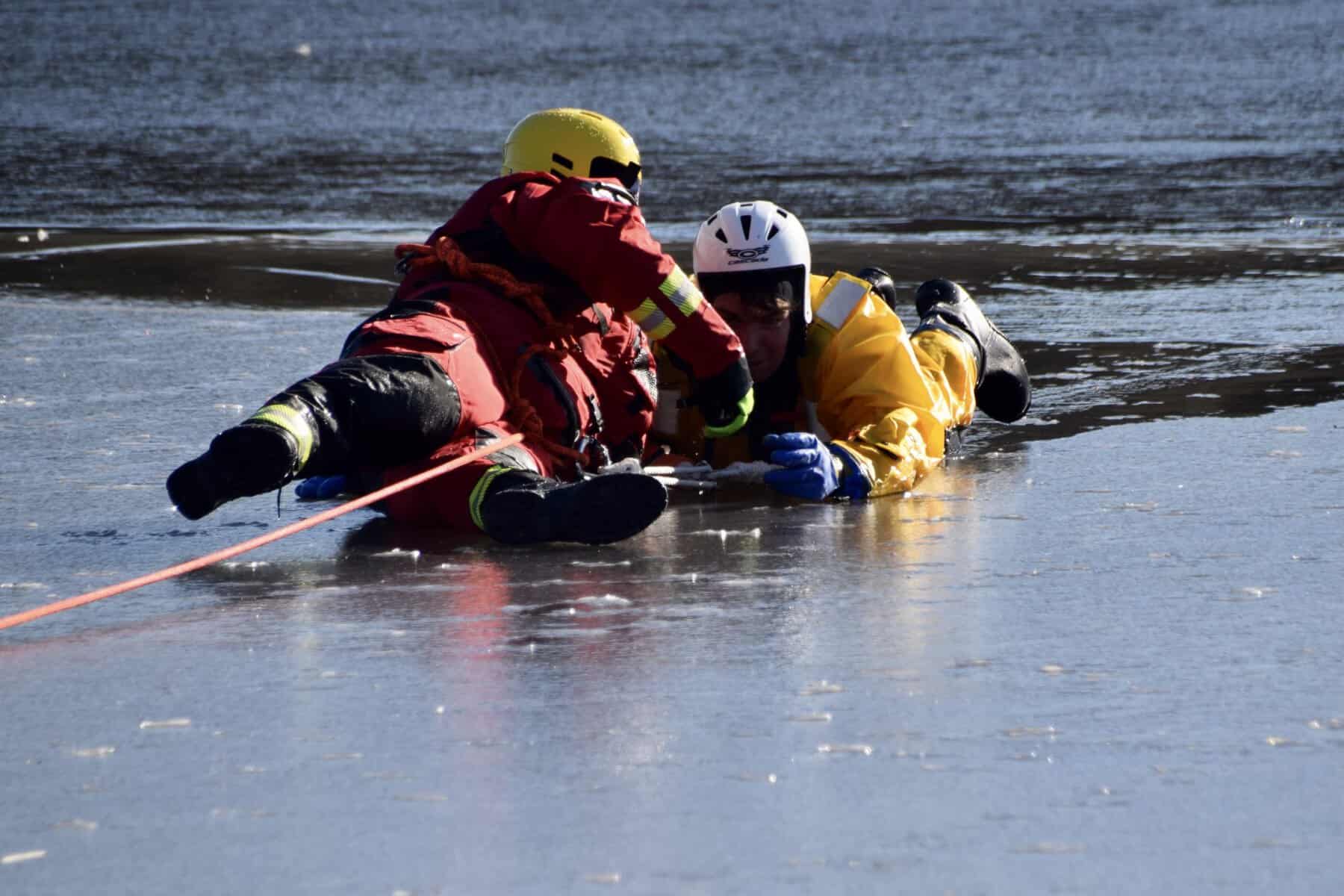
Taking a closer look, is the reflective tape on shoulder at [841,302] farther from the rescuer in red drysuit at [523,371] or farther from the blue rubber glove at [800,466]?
the blue rubber glove at [800,466]

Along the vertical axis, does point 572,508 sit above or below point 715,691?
above

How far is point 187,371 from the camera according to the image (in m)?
8.46

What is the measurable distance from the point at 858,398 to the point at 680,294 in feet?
2.74

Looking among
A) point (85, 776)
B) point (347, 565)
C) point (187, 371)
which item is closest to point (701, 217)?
point (187, 371)

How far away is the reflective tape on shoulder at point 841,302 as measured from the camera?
6.44m

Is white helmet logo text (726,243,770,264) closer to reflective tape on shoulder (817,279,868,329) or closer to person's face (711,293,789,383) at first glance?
person's face (711,293,789,383)

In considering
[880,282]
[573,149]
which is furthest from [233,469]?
[880,282]

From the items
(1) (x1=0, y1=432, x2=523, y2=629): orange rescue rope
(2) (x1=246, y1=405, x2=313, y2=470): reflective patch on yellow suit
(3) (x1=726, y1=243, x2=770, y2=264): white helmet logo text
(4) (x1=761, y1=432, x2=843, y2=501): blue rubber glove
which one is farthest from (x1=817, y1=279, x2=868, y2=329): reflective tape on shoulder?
(2) (x1=246, y1=405, x2=313, y2=470): reflective patch on yellow suit

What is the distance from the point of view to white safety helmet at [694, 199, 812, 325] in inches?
253

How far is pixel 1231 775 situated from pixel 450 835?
4.08 feet

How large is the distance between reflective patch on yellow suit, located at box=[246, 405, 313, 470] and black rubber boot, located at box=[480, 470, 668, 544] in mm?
487

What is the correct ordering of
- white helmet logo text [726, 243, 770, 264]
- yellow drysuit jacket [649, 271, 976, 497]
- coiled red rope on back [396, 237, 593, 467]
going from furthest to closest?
white helmet logo text [726, 243, 770, 264] < yellow drysuit jacket [649, 271, 976, 497] < coiled red rope on back [396, 237, 593, 467]

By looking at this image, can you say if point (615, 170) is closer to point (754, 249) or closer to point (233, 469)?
point (754, 249)

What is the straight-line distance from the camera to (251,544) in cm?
521
